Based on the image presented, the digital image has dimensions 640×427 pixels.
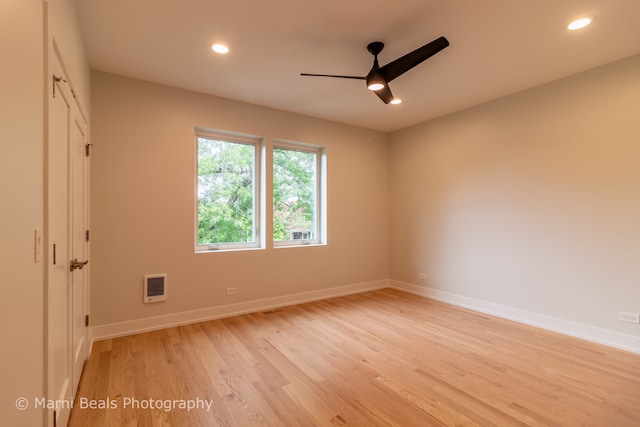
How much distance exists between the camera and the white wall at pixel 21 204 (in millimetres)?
891

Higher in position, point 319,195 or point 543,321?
point 319,195

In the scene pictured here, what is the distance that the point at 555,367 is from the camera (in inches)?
94.7

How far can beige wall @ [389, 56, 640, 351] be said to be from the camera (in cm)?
278

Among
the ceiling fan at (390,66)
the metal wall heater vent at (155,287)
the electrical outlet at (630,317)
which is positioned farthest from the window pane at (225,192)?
the electrical outlet at (630,317)

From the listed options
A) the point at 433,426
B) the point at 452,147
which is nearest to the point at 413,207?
the point at 452,147

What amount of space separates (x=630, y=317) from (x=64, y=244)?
4607 millimetres

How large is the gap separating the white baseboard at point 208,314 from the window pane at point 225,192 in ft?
2.76

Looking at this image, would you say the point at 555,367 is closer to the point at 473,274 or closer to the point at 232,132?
the point at 473,274

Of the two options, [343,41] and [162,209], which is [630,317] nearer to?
[343,41]

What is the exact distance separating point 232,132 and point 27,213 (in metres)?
2.84

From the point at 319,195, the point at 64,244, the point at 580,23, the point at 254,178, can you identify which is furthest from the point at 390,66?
the point at 64,244

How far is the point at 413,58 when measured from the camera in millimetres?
2240

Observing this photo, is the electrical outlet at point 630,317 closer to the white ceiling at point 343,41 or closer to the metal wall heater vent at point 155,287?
the white ceiling at point 343,41

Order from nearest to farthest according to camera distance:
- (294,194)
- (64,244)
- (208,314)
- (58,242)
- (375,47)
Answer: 1. (58,242)
2. (64,244)
3. (375,47)
4. (208,314)
5. (294,194)
